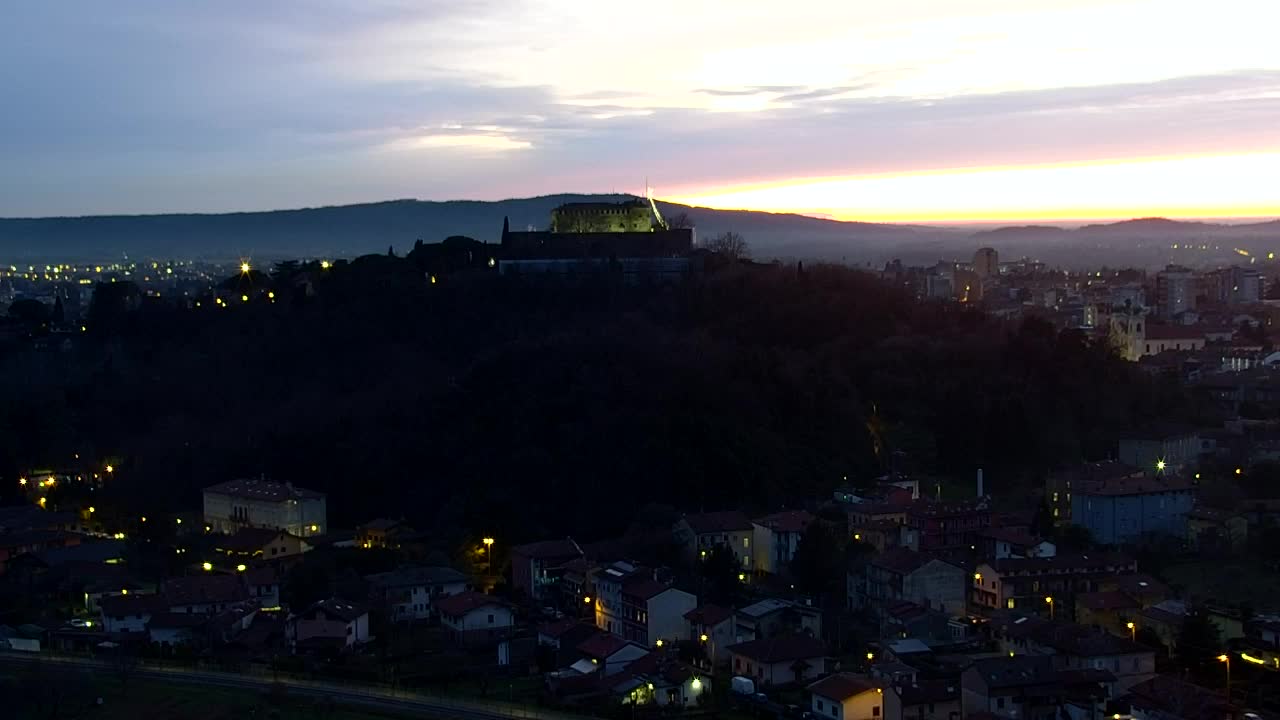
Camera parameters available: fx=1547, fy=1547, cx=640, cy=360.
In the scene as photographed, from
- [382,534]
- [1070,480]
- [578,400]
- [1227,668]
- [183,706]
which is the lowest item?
[183,706]

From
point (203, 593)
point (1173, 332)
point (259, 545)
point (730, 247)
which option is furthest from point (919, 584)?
point (1173, 332)

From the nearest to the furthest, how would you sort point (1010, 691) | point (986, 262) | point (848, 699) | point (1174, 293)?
point (848, 699), point (1010, 691), point (1174, 293), point (986, 262)

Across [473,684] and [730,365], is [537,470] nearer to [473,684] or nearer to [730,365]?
[730,365]

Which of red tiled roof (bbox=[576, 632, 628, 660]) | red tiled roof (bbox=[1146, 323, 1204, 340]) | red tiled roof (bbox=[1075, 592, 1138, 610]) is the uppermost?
red tiled roof (bbox=[1146, 323, 1204, 340])

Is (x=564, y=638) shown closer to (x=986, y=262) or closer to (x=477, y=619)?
(x=477, y=619)

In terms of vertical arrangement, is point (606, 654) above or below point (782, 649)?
below

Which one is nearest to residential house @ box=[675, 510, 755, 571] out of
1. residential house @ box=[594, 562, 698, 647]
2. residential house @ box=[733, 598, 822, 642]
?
residential house @ box=[594, 562, 698, 647]

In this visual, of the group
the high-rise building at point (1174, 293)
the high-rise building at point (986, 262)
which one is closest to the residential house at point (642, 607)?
the high-rise building at point (1174, 293)

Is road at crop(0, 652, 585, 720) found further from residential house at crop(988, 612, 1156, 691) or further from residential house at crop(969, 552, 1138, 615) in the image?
residential house at crop(969, 552, 1138, 615)
